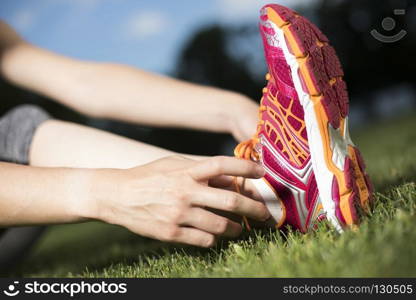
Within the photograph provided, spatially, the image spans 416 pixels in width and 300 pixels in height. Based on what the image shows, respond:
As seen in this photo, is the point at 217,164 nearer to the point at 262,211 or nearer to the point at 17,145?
the point at 262,211

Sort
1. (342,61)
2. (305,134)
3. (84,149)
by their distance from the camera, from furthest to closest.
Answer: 1. (342,61)
2. (84,149)
3. (305,134)

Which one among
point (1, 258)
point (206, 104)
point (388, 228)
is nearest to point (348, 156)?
point (388, 228)

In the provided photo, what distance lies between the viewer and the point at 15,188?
151 centimetres

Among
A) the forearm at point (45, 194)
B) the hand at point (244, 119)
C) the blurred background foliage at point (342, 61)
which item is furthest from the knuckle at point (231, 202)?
the blurred background foliage at point (342, 61)

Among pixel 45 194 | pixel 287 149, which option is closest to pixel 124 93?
pixel 45 194

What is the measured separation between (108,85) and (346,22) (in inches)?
741

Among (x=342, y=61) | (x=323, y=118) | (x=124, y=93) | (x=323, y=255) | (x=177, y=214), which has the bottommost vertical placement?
(x=323, y=255)

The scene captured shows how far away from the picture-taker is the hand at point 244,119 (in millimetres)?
1911

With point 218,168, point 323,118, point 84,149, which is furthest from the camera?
point 84,149

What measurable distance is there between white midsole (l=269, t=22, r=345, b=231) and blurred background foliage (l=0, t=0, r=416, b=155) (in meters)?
13.8

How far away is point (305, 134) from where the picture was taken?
5.07 ft

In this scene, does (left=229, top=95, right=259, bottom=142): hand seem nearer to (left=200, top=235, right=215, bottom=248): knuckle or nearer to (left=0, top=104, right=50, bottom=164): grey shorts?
(left=200, top=235, right=215, bottom=248): knuckle

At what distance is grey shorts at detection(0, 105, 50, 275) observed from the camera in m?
2.01

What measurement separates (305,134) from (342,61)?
63.5ft
